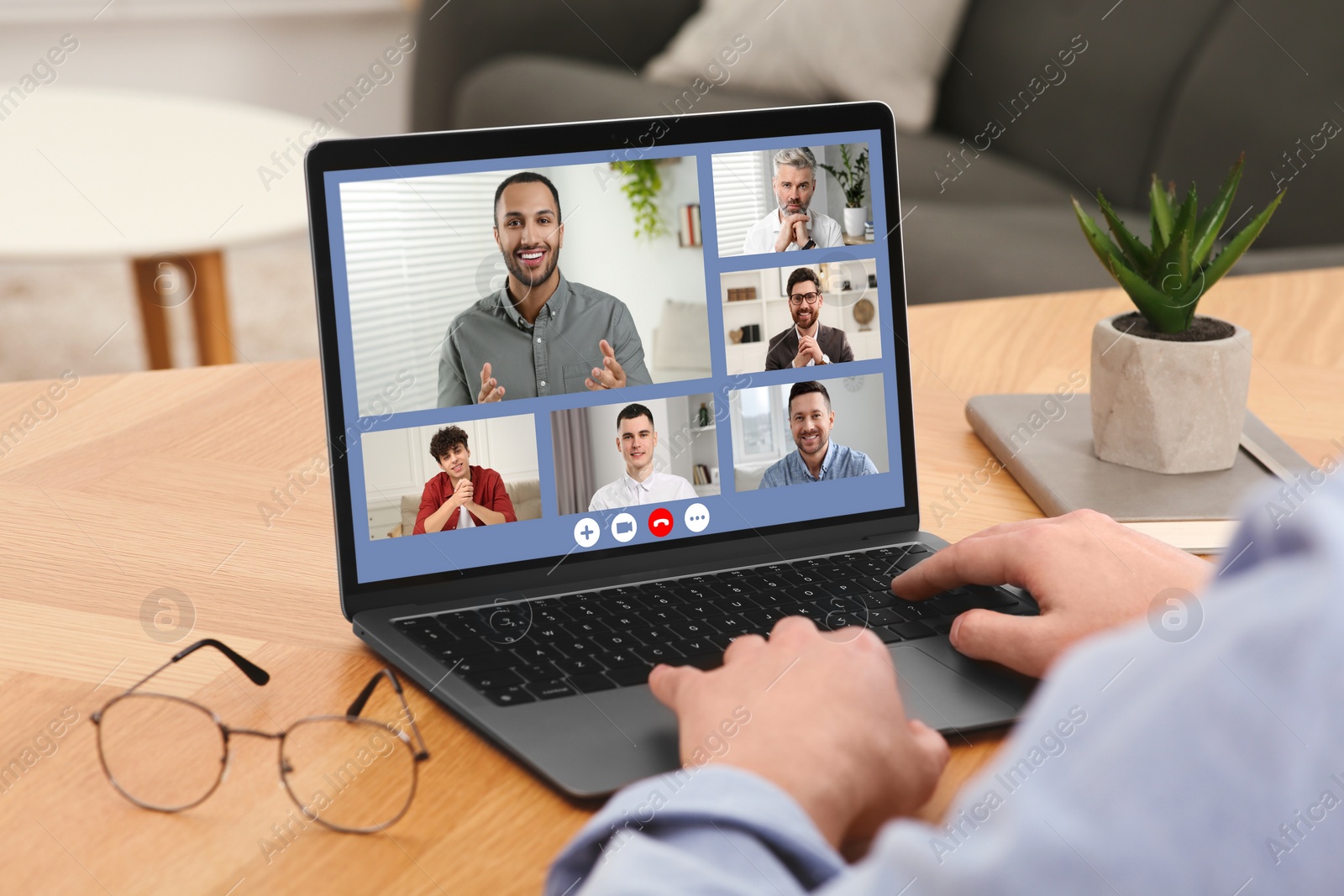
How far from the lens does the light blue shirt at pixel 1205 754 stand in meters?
0.28

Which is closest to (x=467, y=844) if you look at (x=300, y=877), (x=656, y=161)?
(x=300, y=877)

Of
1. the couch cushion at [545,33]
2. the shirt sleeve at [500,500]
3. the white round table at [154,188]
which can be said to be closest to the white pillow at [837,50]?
the couch cushion at [545,33]

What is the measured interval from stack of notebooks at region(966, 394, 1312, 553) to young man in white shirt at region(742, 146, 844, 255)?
0.90 ft

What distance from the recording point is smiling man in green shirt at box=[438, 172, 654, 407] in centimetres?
73

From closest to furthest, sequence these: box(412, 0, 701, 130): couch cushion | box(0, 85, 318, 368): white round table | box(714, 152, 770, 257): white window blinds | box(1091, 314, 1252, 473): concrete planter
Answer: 1. box(714, 152, 770, 257): white window blinds
2. box(1091, 314, 1252, 473): concrete planter
3. box(0, 85, 318, 368): white round table
4. box(412, 0, 701, 130): couch cushion

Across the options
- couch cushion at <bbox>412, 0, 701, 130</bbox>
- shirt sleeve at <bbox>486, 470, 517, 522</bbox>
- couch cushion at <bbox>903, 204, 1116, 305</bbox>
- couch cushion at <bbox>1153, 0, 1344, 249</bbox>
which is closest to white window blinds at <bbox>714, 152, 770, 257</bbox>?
shirt sleeve at <bbox>486, 470, 517, 522</bbox>

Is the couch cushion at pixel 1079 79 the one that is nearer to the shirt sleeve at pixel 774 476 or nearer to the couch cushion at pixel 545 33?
the couch cushion at pixel 545 33

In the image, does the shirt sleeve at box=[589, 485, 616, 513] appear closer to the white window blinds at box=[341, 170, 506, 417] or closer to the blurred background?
the white window blinds at box=[341, 170, 506, 417]

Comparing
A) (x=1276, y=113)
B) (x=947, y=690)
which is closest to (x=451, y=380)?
(x=947, y=690)

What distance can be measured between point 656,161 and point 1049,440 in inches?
17.1

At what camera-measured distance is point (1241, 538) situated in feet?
1.00

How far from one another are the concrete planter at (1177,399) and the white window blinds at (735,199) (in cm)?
34

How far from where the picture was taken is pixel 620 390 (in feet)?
2.51

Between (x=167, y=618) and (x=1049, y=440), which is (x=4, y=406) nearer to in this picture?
(x=167, y=618)
